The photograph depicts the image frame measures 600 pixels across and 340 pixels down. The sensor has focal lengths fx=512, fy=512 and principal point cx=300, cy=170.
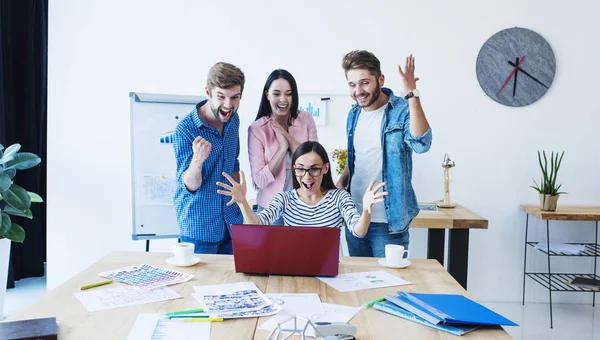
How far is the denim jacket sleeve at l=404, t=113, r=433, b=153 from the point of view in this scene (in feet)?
7.12

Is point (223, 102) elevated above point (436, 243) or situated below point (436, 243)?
above

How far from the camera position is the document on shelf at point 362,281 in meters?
1.58

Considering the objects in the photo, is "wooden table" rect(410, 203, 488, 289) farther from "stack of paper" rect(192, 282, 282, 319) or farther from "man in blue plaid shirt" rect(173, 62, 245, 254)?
"stack of paper" rect(192, 282, 282, 319)

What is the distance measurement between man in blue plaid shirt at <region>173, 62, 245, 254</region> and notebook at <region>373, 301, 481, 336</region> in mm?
1098

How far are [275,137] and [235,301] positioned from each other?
3.83ft

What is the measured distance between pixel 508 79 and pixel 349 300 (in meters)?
2.83

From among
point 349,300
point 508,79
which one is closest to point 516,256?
point 508,79

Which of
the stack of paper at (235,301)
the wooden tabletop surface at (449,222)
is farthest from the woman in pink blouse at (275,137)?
the wooden tabletop surface at (449,222)

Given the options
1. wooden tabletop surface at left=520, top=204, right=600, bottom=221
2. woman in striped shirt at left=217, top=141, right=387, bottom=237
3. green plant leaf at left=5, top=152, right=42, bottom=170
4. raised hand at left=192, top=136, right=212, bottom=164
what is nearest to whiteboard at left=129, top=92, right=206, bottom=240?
green plant leaf at left=5, top=152, right=42, bottom=170

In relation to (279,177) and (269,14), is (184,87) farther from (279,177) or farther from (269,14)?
(279,177)

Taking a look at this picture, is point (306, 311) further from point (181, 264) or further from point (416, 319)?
point (181, 264)

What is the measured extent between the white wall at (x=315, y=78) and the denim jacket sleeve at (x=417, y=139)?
4.93 feet

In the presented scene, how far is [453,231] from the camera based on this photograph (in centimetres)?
317

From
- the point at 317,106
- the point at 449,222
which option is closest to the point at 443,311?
the point at 449,222
